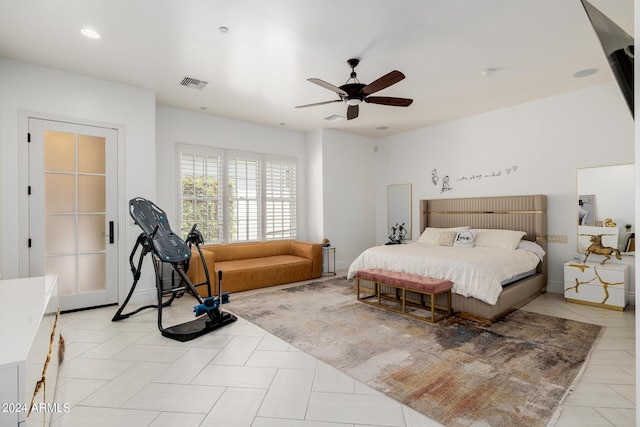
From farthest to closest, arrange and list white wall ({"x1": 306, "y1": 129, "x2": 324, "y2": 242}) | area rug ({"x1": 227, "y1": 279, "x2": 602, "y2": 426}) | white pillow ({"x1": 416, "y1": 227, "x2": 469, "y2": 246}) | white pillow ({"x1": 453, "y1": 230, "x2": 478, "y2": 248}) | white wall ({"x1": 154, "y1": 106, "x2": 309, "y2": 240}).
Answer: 1. white wall ({"x1": 306, "y1": 129, "x2": 324, "y2": 242})
2. white pillow ({"x1": 416, "y1": 227, "x2": 469, "y2": 246})
3. white wall ({"x1": 154, "y1": 106, "x2": 309, "y2": 240})
4. white pillow ({"x1": 453, "y1": 230, "x2": 478, "y2": 248})
5. area rug ({"x1": 227, "y1": 279, "x2": 602, "y2": 426})

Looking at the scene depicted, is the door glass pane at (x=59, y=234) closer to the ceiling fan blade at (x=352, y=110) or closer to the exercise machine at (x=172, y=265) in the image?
the exercise machine at (x=172, y=265)

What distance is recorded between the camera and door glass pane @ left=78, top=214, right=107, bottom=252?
4.04 m

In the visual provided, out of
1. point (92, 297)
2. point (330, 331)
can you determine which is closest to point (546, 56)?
point (330, 331)

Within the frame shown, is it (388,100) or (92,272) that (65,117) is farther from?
(388,100)

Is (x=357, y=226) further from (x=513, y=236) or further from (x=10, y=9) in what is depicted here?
(x=10, y=9)

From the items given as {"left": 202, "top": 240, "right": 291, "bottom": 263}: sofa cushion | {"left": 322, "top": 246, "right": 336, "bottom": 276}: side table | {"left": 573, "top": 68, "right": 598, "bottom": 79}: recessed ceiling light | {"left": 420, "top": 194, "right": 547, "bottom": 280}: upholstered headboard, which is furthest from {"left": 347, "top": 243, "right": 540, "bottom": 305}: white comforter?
{"left": 573, "top": 68, "right": 598, "bottom": 79}: recessed ceiling light

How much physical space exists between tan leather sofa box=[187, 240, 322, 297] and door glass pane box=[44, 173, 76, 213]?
1.66 meters

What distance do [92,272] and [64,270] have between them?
288 mm

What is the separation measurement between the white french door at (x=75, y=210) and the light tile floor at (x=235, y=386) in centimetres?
Answer: 90

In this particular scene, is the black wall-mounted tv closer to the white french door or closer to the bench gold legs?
the bench gold legs

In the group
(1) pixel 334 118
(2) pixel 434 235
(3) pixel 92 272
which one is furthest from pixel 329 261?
(3) pixel 92 272

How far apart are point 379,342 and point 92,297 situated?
12.0 feet

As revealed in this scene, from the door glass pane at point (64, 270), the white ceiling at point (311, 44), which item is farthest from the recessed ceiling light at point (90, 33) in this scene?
the door glass pane at point (64, 270)

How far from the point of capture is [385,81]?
127 inches
